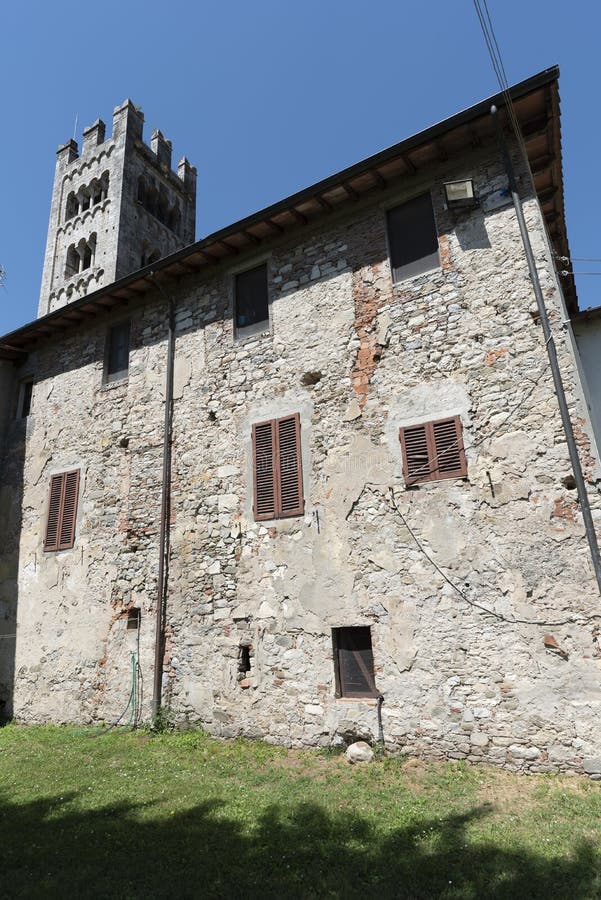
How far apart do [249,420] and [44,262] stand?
70.9 ft

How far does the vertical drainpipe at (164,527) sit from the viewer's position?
8.93 metres

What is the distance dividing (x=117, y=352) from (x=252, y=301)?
11.6 feet

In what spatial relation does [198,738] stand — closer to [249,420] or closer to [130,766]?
[130,766]

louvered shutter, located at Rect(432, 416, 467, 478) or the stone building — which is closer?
the stone building

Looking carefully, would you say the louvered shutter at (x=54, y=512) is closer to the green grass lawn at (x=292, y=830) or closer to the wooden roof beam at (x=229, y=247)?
the green grass lawn at (x=292, y=830)

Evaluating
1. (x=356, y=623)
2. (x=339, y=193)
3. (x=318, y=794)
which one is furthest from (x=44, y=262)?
(x=318, y=794)

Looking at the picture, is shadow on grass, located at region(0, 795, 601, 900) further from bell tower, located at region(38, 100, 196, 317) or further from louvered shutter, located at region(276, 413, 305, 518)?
bell tower, located at region(38, 100, 196, 317)

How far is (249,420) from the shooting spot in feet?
30.6

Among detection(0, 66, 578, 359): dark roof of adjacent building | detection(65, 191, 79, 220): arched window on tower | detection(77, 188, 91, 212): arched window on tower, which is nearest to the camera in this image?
detection(0, 66, 578, 359): dark roof of adjacent building

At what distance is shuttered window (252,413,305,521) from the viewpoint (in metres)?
8.57

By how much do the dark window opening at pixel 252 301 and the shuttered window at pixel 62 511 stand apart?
463cm

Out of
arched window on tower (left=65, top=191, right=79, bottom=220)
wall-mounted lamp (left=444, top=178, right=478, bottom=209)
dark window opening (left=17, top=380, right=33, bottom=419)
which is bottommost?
dark window opening (left=17, top=380, right=33, bottom=419)

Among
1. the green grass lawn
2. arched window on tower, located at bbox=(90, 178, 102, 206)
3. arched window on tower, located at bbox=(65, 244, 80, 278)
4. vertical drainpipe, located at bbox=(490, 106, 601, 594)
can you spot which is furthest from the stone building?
arched window on tower, located at bbox=(90, 178, 102, 206)

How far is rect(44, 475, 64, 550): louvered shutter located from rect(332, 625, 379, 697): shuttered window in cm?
632
